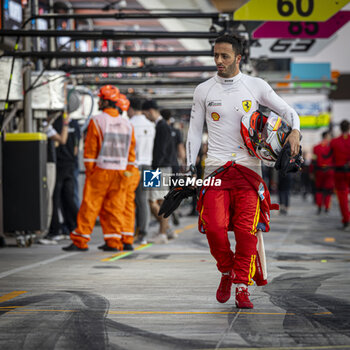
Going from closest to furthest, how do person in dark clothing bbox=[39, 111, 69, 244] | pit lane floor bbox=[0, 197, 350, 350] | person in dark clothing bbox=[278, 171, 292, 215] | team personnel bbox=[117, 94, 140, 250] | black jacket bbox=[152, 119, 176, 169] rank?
pit lane floor bbox=[0, 197, 350, 350], team personnel bbox=[117, 94, 140, 250], black jacket bbox=[152, 119, 176, 169], person in dark clothing bbox=[39, 111, 69, 244], person in dark clothing bbox=[278, 171, 292, 215]

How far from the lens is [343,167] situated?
1630 cm

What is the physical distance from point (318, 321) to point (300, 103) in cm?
3726

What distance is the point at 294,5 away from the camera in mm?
10766

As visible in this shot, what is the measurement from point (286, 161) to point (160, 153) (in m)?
6.52

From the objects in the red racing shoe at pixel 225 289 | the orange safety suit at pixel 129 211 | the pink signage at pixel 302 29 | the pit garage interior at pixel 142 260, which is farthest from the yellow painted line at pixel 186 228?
the red racing shoe at pixel 225 289

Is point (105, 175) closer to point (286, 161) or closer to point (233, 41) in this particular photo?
point (233, 41)

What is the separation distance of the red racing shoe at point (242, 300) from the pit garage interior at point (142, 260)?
0.27 feet

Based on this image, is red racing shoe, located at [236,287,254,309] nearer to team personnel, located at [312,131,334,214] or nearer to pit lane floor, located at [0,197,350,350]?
pit lane floor, located at [0,197,350,350]

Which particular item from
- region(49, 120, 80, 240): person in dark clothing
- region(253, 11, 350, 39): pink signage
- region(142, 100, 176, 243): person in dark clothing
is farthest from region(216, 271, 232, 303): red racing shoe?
region(253, 11, 350, 39): pink signage

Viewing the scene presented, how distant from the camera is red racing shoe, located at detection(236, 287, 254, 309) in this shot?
601 cm

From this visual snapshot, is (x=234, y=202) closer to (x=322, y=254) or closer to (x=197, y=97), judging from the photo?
(x=197, y=97)

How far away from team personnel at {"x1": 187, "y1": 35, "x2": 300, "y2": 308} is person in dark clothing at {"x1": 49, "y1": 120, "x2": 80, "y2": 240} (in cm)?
671

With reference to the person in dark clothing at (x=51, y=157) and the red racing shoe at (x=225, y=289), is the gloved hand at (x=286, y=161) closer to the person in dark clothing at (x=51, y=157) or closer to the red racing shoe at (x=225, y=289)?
the red racing shoe at (x=225, y=289)

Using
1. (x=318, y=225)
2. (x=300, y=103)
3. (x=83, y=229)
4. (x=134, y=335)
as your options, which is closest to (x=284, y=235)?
(x=318, y=225)
